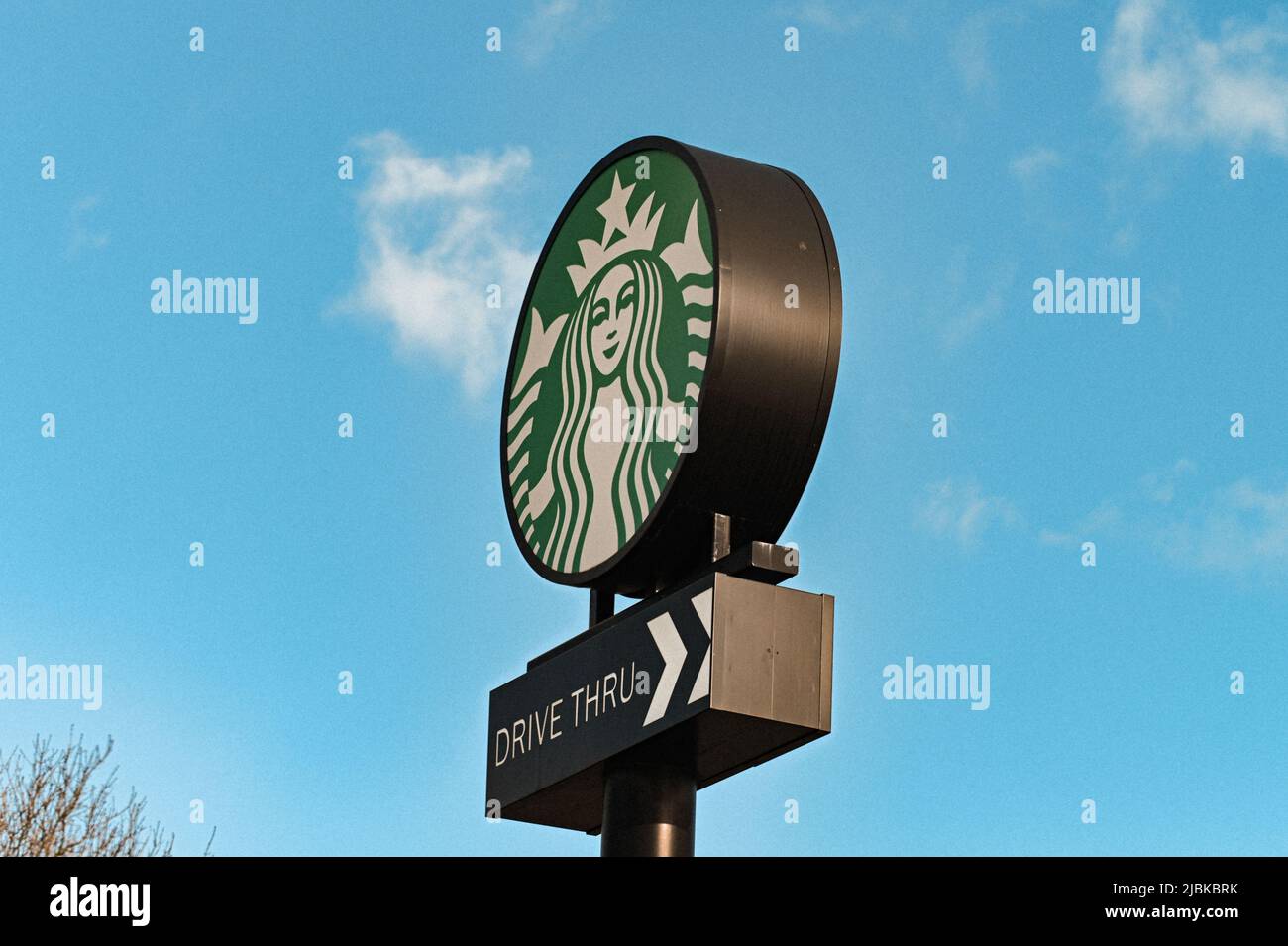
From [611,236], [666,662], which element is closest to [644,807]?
[666,662]

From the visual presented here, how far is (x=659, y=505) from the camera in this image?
714 cm

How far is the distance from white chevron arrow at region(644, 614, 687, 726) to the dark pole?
30cm

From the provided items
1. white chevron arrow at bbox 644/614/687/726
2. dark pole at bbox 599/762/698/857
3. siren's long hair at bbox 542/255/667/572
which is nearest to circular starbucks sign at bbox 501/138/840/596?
siren's long hair at bbox 542/255/667/572

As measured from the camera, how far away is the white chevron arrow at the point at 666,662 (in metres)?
6.81

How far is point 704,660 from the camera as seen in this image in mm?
6641

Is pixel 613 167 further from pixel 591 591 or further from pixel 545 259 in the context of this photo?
pixel 591 591

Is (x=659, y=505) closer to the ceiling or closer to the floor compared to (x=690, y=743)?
closer to the ceiling

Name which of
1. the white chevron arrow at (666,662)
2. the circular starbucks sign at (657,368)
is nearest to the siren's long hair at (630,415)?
the circular starbucks sign at (657,368)

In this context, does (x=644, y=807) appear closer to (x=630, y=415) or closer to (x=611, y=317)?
(x=630, y=415)

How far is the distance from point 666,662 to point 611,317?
5.41 feet
